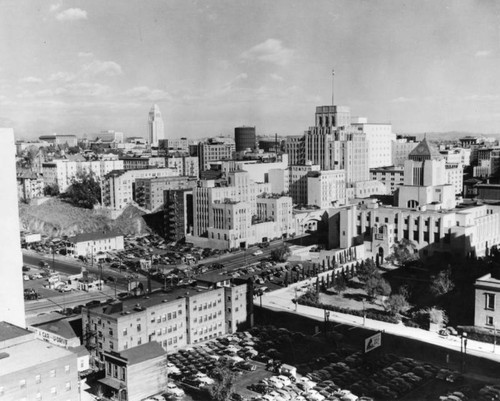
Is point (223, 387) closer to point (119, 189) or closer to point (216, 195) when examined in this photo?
point (216, 195)

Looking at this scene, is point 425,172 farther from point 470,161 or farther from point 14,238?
point 470,161

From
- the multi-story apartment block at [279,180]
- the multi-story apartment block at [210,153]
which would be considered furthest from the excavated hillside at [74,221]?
the multi-story apartment block at [210,153]

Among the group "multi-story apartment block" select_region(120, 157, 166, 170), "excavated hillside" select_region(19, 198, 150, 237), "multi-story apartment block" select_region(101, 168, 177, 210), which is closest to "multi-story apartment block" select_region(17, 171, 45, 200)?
"excavated hillside" select_region(19, 198, 150, 237)

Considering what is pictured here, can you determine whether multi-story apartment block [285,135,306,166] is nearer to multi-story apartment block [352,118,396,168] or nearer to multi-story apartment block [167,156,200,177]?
multi-story apartment block [167,156,200,177]

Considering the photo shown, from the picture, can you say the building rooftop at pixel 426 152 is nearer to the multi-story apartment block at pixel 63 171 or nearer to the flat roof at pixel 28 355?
the multi-story apartment block at pixel 63 171

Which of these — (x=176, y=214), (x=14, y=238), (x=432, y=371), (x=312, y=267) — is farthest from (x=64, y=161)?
(x=432, y=371)

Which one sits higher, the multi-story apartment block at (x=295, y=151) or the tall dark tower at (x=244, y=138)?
the tall dark tower at (x=244, y=138)
